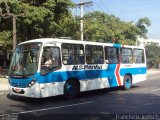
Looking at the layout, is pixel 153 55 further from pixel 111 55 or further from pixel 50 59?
pixel 50 59

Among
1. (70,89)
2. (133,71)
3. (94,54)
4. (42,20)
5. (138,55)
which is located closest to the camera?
(70,89)

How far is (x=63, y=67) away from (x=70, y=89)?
1.14 metres

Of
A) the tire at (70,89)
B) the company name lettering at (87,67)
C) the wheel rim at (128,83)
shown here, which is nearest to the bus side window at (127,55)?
the wheel rim at (128,83)

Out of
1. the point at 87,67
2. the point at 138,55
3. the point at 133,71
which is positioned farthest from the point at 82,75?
the point at 138,55

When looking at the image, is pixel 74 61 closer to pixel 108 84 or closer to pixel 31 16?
pixel 108 84

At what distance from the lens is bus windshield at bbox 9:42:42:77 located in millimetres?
13383

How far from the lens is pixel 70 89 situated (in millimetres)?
14852

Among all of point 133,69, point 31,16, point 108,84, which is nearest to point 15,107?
point 108,84

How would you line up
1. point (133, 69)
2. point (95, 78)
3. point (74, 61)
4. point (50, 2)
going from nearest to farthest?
1. point (74, 61)
2. point (95, 78)
3. point (133, 69)
4. point (50, 2)

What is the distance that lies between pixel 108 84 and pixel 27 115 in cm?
746

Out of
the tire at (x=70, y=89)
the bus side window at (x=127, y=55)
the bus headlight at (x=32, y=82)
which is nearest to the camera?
the bus headlight at (x=32, y=82)

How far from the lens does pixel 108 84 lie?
17.2m

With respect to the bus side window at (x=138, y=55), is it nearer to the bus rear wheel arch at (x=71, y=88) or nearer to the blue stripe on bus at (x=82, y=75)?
the blue stripe on bus at (x=82, y=75)

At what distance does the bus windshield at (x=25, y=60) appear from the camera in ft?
43.9
